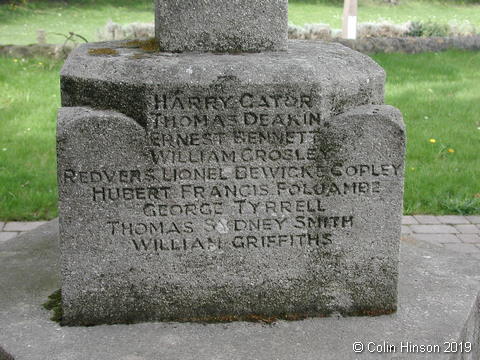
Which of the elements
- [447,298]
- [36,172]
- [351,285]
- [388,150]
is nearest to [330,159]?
[388,150]

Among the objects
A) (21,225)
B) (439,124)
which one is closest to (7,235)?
(21,225)

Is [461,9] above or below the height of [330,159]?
below

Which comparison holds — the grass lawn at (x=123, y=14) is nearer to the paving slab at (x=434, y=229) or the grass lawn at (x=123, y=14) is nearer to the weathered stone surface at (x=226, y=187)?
the paving slab at (x=434, y=229)

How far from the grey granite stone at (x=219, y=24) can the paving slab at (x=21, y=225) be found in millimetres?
2414

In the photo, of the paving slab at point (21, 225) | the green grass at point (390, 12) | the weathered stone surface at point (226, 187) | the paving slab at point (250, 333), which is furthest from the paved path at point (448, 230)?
the green grass at point (390, 12)

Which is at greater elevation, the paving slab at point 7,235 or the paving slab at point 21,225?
the paving slab at point 7,235

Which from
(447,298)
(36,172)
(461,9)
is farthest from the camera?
(461,9)

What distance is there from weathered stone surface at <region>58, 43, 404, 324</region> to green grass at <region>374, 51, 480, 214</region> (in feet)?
8.47

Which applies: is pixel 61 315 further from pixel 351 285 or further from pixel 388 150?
pixel 388 150

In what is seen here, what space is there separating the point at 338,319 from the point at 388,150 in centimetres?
73

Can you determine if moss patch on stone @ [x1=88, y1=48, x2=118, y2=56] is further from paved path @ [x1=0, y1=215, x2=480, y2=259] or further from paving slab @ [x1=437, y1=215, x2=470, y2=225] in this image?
paving slab @ [x1=437, y1=215, x2=470, y2=225]

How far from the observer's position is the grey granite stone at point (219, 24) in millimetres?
2926

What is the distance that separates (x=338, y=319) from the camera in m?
3.04

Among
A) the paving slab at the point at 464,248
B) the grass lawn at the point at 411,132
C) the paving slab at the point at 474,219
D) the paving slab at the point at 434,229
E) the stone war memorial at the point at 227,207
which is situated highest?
the stone war memorial at the point at 227,207
